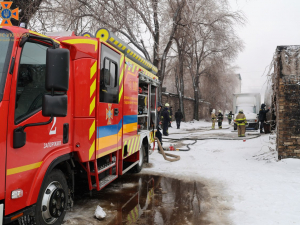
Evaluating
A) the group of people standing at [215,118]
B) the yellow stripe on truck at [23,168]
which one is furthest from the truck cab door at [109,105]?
the group of people standing at [215,118]

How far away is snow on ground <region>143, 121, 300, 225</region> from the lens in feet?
13.6

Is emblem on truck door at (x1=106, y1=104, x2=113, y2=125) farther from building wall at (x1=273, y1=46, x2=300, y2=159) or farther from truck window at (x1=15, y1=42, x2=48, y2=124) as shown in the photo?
building wall at (x1=273, y1=46, x2=300, y2=159)

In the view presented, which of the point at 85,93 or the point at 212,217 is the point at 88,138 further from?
the point at 212,217

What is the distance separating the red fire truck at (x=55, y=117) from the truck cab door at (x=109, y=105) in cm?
2

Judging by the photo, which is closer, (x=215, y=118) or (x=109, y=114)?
(x=109, y=114)

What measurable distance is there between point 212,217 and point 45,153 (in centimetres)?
272

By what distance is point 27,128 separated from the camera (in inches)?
109

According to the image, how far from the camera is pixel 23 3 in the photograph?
8711mm

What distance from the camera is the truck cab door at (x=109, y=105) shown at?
418 cm

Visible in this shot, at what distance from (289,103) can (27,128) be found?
690cm

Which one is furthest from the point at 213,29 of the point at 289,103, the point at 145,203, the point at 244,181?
the point at 145,203

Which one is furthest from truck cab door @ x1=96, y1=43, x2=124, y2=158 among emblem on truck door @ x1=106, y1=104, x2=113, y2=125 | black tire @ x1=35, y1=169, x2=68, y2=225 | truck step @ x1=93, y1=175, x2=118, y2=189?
black tire @ x1=35, y1=169, x2=68, y2=225

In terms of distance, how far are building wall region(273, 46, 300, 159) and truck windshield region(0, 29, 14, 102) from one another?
6964 mm

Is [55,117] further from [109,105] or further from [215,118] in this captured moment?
[215,118]
